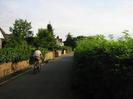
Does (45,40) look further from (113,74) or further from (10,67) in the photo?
(113,74)

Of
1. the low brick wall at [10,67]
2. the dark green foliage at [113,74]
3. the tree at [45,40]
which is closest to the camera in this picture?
the dark green foliage at [113,74]

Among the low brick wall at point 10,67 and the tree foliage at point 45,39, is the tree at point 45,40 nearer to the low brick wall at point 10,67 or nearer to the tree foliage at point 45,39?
the tree foliage at point 45,39

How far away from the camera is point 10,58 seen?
2592 cm

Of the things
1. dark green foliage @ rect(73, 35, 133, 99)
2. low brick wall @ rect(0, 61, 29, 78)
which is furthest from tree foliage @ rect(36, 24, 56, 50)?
dark green foliage @ rect(73, 35, 133, 99)

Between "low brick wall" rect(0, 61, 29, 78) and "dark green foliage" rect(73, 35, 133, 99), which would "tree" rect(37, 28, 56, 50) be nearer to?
"low brick wall" rect(0, 61, 29, 78)

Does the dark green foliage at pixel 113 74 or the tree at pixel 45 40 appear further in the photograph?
the tree at pixel 45 40

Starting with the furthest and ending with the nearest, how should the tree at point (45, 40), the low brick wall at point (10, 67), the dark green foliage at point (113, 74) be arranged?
the tree at point (45, 40)
the low brick wall at point (10, 67)
the dark green foliage at point (113, 74)

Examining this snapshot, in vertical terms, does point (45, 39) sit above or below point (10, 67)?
above

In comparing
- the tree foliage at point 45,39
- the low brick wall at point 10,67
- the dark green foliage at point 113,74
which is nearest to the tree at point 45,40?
the tree foliage at point 45,39

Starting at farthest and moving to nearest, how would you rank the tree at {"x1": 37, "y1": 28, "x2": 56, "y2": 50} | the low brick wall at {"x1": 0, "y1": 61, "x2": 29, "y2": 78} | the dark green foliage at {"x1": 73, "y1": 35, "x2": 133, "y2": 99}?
the tree at {"x1": 37, "y1": 28, "x2": 56, "y2": 50}
the low brick wall at {"x1": 0, "y1": 61, "x2": 29, "y2": 78}
the dark green foliage at {"x1": 73, "y1": 35, "x2": 133, "y2": 99}

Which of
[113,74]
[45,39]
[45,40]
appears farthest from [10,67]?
[45,39]

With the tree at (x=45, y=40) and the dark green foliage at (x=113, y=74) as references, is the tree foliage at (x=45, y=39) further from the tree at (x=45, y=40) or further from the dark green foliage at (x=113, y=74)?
the dark green foliage at (x=113, y=74)

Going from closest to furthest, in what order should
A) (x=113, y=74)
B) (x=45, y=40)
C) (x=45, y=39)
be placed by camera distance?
1. (x=113, y=74)
2. (x=45, y=40)
3. (x=45, y=39)

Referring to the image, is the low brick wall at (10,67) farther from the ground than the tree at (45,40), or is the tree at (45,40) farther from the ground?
the tree at (45,40)
